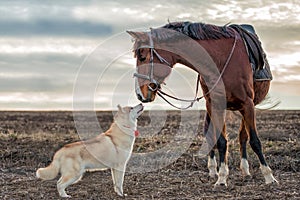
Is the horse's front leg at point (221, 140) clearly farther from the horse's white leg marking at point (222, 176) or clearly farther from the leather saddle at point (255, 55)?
the leather saddle at point (255, 55)

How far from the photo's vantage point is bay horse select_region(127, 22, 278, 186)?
311 inches

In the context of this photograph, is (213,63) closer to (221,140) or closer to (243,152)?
(221,140)

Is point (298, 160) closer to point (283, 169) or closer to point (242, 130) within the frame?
point (283, 169)

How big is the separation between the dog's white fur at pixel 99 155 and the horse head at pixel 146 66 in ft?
1.81

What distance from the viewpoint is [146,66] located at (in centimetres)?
786

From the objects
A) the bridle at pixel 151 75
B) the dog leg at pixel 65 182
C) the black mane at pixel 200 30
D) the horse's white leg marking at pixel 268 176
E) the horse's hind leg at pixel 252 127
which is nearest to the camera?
the bridle at pixel 151 75

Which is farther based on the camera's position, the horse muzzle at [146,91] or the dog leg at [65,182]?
the dog leg at [65,182]

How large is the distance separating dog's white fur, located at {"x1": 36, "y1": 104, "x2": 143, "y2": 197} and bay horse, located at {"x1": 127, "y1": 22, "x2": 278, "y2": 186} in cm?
72

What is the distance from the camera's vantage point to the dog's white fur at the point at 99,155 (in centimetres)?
820

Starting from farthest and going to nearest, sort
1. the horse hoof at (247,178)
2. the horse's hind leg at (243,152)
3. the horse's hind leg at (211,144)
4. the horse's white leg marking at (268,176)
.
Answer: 1. the horse's hind leg at (243,152)
2. the horse's hind leg at (211,144)
3. the horse hoof at (247,178)
4. the horse's white leg marking at (268,176)

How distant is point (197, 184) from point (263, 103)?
3.53 meters

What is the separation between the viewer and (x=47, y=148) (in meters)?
13.6

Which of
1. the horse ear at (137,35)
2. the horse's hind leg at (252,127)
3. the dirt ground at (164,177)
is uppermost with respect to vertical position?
the horse ear at (137,35)

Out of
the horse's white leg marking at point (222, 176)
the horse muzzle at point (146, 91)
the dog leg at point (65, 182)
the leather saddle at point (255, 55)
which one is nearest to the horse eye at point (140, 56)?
the horse muzzle at point (146, 91)
